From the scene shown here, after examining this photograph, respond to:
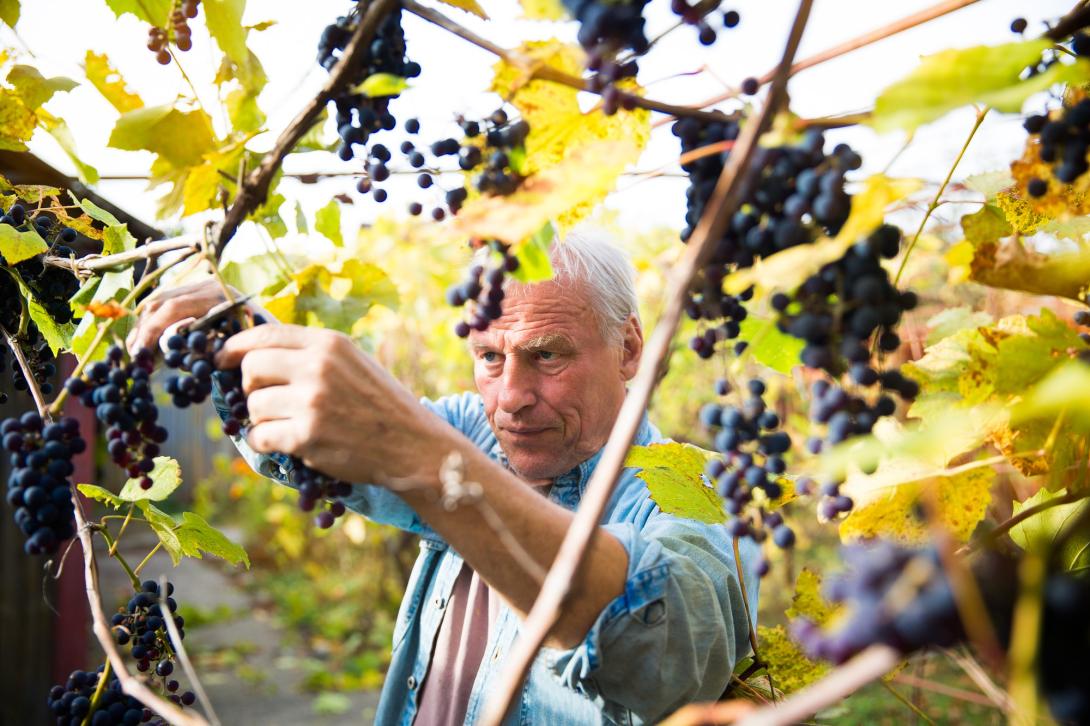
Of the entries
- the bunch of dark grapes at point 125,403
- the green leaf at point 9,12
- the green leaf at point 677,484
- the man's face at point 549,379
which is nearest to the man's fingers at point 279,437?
the bunch of dark grapes at point 125,403

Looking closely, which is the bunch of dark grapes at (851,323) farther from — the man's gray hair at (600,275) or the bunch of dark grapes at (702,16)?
the man's gray hair at (600,275)

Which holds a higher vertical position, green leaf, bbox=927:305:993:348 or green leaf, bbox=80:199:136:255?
green leaf, bbox=80:199:136:255

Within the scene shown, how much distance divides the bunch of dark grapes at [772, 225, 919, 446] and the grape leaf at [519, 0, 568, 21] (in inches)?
17.8

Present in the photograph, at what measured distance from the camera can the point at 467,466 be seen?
1.14 m

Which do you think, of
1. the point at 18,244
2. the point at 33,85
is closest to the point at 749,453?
the point at 18,244

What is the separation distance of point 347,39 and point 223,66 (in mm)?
290

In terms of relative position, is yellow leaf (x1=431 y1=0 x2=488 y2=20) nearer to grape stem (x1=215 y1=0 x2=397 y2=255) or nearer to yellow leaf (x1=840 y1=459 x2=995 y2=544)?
grape stem (x1=215 y1=0 x2=397 y2=255)

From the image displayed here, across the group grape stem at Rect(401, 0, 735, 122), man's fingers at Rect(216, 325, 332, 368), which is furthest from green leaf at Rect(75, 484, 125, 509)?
grape stem at Rect(401, 0, 735, 122)

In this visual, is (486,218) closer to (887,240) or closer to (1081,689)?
(887,240)

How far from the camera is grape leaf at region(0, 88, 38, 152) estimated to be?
140 centimetres

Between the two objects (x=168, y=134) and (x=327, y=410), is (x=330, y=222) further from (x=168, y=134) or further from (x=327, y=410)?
(x=327, y=410)

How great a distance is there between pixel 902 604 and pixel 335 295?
44.0 inches

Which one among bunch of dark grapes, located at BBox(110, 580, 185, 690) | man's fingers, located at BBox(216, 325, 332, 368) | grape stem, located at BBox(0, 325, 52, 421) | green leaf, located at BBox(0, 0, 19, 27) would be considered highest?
green leaf, located at BBox(0, 0, 19, 27)

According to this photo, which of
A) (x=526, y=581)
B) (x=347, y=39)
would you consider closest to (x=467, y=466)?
(x=526, y=581)
